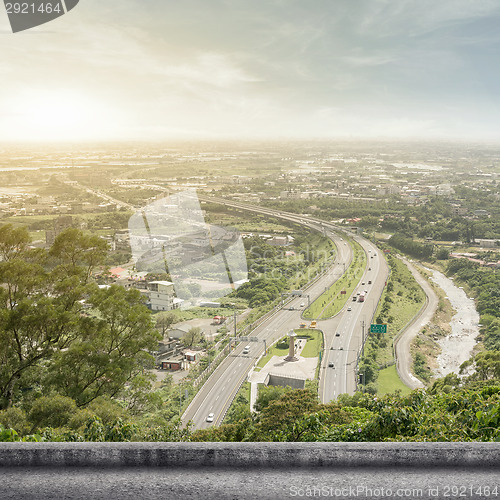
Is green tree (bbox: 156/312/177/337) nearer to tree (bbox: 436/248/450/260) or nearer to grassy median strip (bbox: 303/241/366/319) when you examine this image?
grassy median strip (bbox: 303/241/366/319)

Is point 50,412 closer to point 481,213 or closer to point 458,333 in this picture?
point 458,333

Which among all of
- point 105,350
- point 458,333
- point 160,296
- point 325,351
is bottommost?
point 458,333

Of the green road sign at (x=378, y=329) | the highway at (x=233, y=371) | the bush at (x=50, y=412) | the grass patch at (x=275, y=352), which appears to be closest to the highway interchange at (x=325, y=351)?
the highway at (x=233, y=371)

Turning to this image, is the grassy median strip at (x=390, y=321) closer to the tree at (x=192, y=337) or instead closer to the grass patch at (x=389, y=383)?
the grass patch at (x=389, y=383)

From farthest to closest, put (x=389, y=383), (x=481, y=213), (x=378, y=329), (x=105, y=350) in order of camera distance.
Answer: (x=481, y=213) < (x=378, y=329) < (x=389, y=383) < (x=105, y=350)

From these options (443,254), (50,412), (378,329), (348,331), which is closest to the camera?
(50,412)

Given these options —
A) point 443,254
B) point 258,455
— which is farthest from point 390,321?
point 258,455
